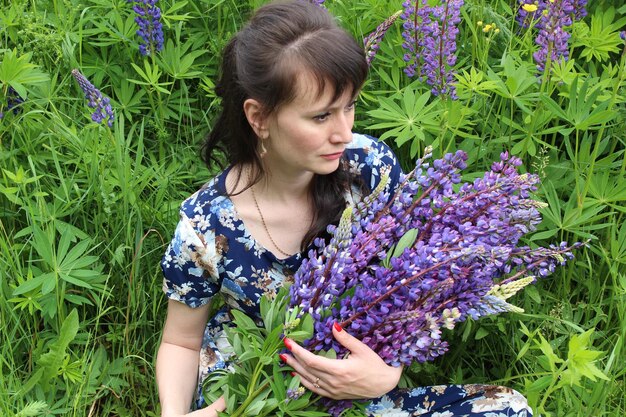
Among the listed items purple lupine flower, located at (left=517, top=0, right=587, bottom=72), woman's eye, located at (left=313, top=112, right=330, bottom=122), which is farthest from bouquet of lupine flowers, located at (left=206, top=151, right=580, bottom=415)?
purple lupine flower, located at (left=517, top=0, right=587, bottom=72)

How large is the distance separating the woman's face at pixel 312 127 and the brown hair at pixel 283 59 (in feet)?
0.06

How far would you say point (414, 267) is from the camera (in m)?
1.85

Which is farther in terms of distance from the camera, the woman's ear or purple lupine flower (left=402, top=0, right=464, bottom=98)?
purple lupine flower (left=402, top=0, right=464, bottom=98)

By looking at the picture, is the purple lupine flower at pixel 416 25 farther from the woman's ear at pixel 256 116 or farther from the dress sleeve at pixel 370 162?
the woman's ear at pixel 256 116

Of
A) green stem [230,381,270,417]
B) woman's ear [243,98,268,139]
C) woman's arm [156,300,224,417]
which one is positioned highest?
woman's ear [243,98,268,139]

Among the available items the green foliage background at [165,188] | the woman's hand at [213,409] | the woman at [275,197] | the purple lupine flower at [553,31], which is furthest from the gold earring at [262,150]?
the purple lupine flower at [553,31]

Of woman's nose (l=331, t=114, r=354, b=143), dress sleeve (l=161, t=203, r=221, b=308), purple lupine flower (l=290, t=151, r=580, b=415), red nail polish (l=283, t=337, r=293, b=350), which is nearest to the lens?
purple lupine flower (l=290, t=151, r=580, b=415)

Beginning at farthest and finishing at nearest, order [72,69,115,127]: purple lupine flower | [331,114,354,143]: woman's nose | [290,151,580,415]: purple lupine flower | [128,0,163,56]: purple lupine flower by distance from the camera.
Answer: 1. [128,0,163,56]: purple lupine flower
2. [72,69,115,127]: purple lupine flower
3. [331,114,354,143]: woman's nose
4. [290,151,580,415]: purple lupine flower

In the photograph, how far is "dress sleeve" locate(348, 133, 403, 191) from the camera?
7.88 feet

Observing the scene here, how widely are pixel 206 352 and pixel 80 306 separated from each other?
1.75ft

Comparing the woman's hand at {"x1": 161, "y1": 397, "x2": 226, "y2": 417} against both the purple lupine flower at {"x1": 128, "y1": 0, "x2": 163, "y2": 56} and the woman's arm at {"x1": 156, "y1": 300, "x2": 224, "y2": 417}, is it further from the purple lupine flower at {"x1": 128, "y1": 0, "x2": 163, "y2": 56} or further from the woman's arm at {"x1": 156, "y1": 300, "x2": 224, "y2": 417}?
Result: the purple lupine flower at {"x1": 128, "y1": 0, "x2": 163, "y2": 56}

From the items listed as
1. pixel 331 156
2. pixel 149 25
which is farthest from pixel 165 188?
pixel 331 156

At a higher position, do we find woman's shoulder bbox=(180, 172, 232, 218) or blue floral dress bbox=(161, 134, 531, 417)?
woman's shoulder bbox=(180, 172, 232, 218)

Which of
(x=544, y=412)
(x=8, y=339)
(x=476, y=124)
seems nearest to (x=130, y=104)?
(x=8, y=339)
